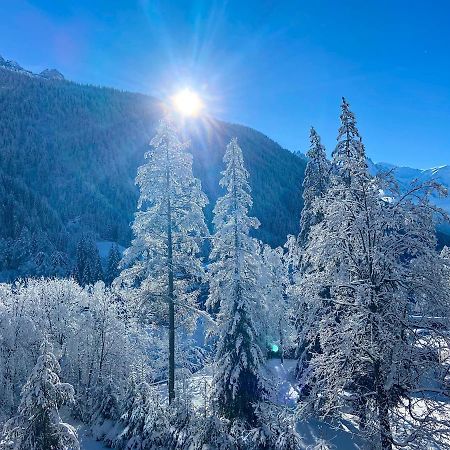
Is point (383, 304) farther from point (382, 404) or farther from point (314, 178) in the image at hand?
point (314, 178)

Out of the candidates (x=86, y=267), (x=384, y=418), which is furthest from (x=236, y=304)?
(x=86, y=267)

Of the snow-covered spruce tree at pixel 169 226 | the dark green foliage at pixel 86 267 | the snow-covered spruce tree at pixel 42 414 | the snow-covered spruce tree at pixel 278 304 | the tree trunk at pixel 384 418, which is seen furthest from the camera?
the dark green foliage at pixel 86 267

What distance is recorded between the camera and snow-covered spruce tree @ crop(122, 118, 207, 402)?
792 inches

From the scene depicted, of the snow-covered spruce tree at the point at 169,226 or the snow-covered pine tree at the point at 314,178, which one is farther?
the snow-covered pine tree at the point at 314,178

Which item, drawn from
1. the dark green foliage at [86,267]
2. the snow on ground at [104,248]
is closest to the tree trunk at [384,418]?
the dark green foliage at [86,267]

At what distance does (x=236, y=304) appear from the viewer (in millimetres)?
19766

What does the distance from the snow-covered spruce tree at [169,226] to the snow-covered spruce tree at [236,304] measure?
1208mm

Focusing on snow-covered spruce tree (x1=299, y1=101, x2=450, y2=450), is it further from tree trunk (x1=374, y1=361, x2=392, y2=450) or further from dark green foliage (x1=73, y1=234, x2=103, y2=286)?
dark green foliage (x1=73, y1=234, x2=103, y2=286)

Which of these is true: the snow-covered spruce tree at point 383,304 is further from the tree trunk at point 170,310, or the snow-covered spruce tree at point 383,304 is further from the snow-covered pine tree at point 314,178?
the snow-covered pine tree at point 314,178

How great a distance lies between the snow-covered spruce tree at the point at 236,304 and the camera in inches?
752

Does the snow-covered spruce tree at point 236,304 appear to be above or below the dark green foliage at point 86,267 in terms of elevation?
below

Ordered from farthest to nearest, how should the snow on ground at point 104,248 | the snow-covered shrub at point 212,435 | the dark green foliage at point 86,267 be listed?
the snow on ground at point 104,248 → the dark green foliage at point 86,267 → the snow-covered shrub at point 212,435

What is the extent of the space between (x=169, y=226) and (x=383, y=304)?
12430 mm

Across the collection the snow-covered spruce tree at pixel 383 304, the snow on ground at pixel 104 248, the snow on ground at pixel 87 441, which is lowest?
the snow on ground at pixel 87 441
